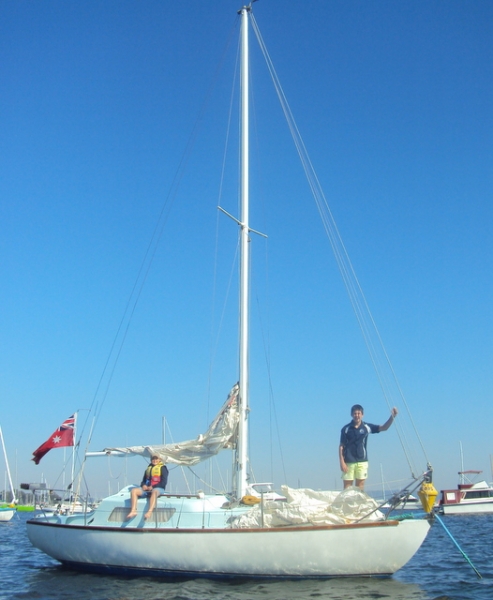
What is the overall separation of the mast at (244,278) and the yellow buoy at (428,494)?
4794mm

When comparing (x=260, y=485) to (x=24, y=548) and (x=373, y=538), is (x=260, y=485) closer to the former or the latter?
(x=373, y=538)

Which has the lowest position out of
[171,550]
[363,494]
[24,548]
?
[24,548]

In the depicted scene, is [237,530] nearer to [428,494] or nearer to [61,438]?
[428,494]

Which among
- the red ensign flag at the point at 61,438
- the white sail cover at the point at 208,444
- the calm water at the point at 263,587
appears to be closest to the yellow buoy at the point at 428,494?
the calm water at the point at 263,587

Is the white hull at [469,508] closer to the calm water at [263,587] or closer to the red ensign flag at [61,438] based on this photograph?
the calm water at [263,587]

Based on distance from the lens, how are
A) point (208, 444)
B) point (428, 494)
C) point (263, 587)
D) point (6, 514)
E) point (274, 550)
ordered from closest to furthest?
point (263, 587) < point (274, 550) < point (428, 494) < point (208, 444) < point (6, 514)

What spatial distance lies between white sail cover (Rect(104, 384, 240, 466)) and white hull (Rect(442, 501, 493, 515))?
4131 centimetres

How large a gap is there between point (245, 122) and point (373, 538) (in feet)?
40.4

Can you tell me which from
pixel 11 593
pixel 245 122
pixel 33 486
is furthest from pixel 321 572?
pixel 245 122

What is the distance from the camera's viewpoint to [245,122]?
1947 centimetres

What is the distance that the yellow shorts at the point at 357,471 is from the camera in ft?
51.5

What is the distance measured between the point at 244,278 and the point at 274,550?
757cm

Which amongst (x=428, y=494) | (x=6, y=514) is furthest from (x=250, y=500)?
(x=6, y=514)

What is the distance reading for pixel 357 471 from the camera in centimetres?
1573
